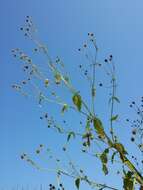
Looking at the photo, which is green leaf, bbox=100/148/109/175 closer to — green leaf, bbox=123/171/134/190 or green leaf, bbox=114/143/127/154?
green leaf, bbox=114/143/127/154

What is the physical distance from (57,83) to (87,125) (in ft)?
1.88

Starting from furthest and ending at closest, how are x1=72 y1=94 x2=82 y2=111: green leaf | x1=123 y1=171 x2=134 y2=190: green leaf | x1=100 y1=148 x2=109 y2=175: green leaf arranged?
x1=72 y1=94 x2=82 y2=111: green leaf < x1=100 y1=148 x2=109 y2=175: green leaf < x1=123 y1=171 x2=134 y2=190: green leaf

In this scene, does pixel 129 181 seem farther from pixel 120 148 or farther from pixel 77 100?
pixel 77 100

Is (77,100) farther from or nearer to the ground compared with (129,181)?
farther from the ground

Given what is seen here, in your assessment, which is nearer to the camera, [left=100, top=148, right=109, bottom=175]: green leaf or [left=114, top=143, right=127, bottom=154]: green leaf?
[left=114, top=143, right=127, bottom=154]: green leaf

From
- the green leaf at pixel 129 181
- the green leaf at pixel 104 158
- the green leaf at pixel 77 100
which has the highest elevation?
the green leaf at pixel 77 100

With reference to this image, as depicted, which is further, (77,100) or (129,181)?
(77,100)

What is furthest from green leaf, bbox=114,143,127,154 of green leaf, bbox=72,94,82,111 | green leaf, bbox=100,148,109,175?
green leaf, bbox=72,94,82,111

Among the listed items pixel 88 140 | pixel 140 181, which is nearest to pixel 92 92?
pixel 88 140

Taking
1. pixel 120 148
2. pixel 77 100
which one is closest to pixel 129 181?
pixel 120 148

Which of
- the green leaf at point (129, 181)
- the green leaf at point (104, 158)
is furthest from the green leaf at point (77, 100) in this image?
the green leaf at point (129, 181)

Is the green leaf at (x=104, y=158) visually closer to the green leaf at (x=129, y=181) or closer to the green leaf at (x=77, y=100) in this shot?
the green leaf at (x=129, y=181)

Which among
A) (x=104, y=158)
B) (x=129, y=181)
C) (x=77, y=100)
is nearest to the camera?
(x=129, y=181)

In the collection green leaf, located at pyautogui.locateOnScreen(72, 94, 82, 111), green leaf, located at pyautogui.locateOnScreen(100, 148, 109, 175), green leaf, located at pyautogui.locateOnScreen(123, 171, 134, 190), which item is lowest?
green leaf, located at pyautogui.locateOnScreen(123, 171, 134, 190)
